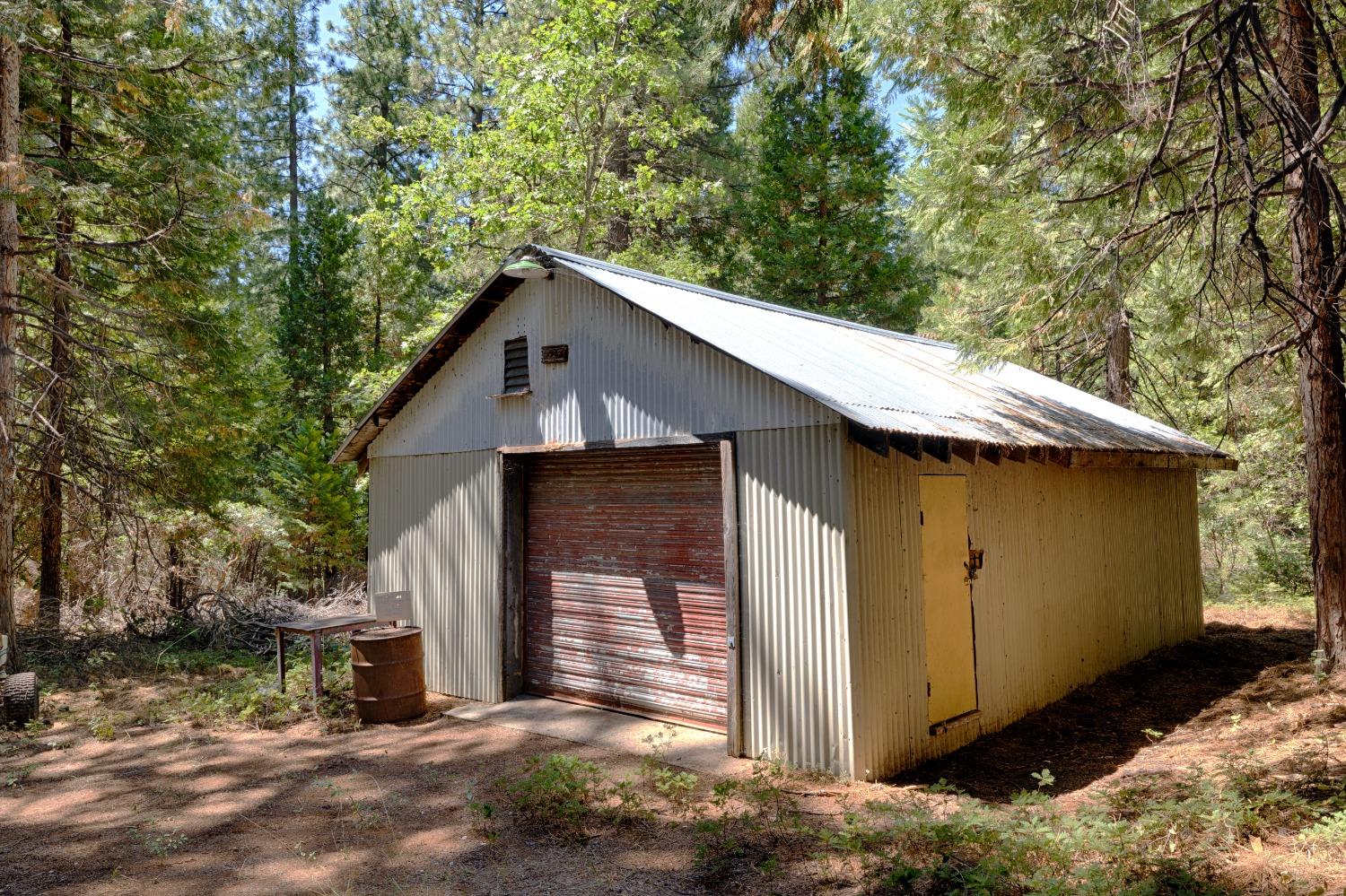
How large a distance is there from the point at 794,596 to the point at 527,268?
4139 mm

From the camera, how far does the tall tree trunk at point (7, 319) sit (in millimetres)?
9273

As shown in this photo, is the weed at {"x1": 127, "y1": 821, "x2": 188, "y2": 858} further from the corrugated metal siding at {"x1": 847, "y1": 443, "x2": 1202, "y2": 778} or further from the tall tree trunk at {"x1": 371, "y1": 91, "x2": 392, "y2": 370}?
the tall tree trunk at {"x1": 371, "y1": 91, "x2": 392, "y2": 370}

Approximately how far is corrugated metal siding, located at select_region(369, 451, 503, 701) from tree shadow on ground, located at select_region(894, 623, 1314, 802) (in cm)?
458

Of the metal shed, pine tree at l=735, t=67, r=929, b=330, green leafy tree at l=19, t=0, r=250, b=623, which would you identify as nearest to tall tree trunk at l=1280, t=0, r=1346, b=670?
the metal shed

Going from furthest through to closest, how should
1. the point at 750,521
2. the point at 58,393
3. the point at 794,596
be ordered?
the point at 58,393, the point at 750,521, the point at 794,596

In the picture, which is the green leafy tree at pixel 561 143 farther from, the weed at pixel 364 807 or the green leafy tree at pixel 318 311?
the weed at pixel 364 807

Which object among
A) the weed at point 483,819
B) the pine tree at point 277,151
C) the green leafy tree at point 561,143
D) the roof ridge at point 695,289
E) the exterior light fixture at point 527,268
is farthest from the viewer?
the pine tree at point 277,151

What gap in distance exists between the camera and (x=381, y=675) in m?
8.24

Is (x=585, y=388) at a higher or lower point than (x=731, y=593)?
higher

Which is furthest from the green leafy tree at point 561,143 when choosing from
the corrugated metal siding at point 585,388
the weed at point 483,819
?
the weed at point 483,819

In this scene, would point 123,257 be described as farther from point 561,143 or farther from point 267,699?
point 561,143

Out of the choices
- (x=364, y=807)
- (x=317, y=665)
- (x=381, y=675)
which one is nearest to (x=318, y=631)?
(x=317, y=665)

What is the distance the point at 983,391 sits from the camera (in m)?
9.27

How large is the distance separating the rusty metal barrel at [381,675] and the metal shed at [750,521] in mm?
849
